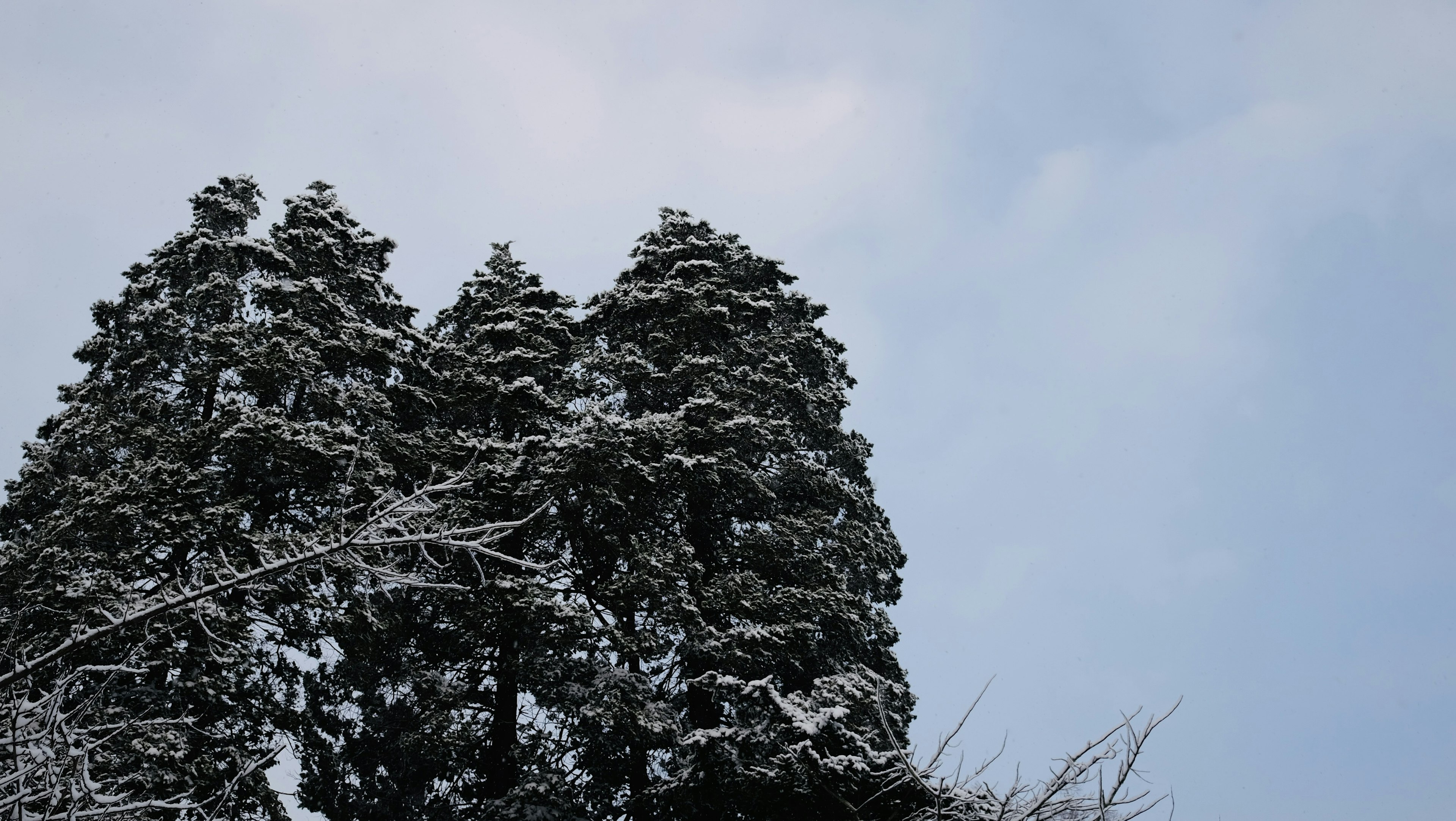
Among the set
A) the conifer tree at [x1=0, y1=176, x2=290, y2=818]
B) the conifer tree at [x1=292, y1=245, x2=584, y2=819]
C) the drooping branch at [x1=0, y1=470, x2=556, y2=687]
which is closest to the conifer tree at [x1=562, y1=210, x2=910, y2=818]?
the conifer tree at [x1=292, y1=245, x2=584, y2=819]

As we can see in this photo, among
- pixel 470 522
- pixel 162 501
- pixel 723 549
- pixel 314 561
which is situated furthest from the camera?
pixel 723 549

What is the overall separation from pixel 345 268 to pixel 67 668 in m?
8.32

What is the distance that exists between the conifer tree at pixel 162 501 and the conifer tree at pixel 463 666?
1.55 meters

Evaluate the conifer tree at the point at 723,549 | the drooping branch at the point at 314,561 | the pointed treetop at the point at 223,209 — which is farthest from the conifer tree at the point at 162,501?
the drooping branch at the point at 314,561

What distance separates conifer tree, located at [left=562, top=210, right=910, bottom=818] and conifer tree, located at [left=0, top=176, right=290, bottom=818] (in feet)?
14.8

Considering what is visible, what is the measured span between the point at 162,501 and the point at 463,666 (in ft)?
16.3

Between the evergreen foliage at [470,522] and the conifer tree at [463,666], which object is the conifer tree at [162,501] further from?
the conifer tree at [463,666]

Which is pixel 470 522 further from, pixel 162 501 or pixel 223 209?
pixel 223 209

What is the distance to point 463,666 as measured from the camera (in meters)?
15.1

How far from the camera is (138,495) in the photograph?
12.5 m

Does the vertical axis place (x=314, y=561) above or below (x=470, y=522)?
below

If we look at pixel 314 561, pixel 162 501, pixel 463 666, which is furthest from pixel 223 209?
pixel 314 561

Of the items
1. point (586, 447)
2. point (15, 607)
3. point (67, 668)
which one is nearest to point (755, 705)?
point (586, 447)

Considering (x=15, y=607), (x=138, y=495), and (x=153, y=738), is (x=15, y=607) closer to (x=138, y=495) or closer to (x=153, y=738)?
(x=138, y=495)
